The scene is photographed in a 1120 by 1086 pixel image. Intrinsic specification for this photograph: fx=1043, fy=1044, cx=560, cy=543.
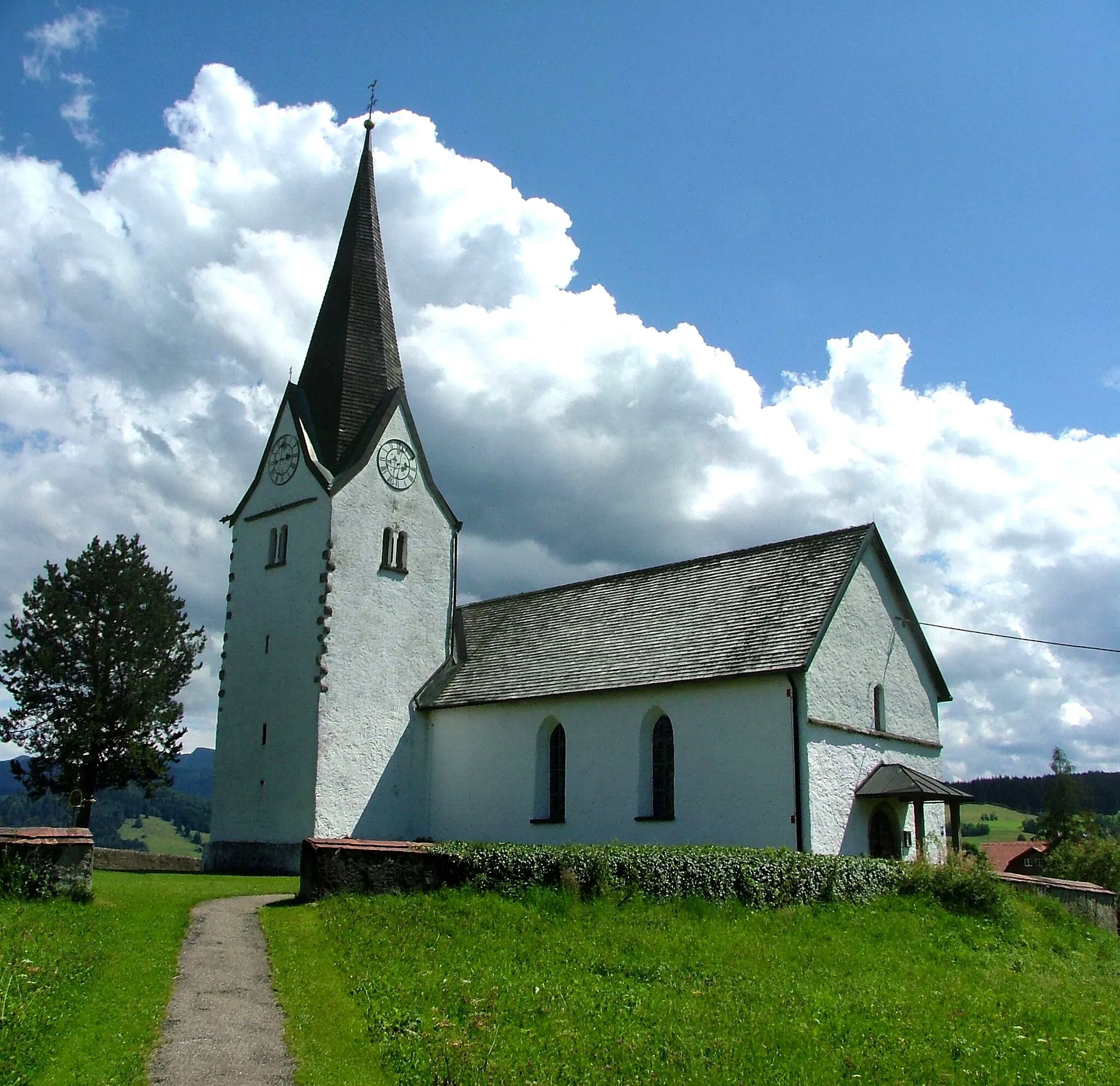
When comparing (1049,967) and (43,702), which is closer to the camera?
(1049,967)

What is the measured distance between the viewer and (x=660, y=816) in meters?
→ 26.6

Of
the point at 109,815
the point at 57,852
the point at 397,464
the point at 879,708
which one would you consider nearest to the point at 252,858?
the point at 397,464

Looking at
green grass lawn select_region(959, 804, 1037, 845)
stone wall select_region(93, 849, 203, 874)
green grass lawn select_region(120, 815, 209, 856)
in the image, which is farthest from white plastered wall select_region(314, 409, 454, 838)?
green grass lawn select_region(120, 815, 209, 856)

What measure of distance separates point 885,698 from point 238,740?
63.7 feet

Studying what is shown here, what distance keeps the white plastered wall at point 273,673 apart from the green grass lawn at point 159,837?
12817 centimetres

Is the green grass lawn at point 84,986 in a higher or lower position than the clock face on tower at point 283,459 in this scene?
lower

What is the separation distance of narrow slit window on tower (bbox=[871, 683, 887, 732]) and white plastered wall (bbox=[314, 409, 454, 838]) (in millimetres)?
13510

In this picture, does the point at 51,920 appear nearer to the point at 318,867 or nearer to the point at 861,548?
the point at 318,867

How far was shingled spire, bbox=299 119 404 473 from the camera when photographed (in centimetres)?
3375

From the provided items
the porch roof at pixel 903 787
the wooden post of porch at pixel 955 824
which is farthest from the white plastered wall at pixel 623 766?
the wooden post of porch at pixel 955 824

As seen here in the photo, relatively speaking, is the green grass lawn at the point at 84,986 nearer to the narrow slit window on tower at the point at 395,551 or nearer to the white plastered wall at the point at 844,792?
the white plastered wall at the point at 844,792

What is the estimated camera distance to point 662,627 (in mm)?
29219

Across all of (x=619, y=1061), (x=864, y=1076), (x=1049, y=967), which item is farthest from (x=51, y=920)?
(x=1049, y=967)

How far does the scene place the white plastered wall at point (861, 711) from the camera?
24750 mm
